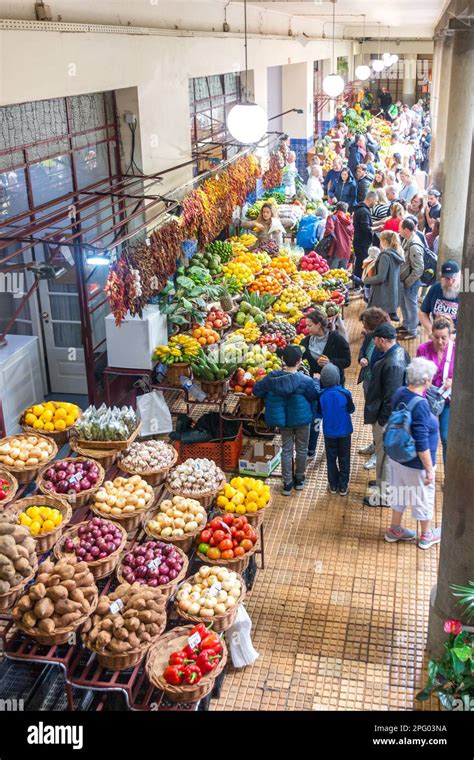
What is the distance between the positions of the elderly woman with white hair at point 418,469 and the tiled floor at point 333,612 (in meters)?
0.19

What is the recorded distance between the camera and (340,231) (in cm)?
1241

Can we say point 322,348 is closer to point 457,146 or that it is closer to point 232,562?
point 232,562

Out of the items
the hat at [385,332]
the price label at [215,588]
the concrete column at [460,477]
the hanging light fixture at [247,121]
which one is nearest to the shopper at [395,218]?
the hanging light fixture at [247,121]

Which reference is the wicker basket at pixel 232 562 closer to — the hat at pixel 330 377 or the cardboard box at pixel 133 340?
the hat at pixel 330 377

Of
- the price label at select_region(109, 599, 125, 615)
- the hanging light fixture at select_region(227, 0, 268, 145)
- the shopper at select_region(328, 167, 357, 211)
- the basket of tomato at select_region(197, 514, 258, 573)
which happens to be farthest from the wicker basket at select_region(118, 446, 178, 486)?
the shopper at select_region(328, 167, 357, 211)

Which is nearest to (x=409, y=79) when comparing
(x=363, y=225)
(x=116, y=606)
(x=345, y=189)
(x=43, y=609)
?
(x=345, y=189)

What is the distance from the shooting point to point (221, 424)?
7.85 m

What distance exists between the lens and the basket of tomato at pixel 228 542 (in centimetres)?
573

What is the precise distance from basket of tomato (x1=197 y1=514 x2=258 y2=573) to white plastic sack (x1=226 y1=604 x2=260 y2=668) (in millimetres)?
382

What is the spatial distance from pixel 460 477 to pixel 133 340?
177 inches

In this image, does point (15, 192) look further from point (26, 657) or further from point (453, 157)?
point (453, 157)

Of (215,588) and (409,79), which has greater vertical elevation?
(409,79)

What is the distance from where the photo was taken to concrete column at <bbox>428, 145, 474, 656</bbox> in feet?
15.0

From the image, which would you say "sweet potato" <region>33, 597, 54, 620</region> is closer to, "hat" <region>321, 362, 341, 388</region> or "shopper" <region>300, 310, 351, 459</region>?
"hat" <region>321, 362, 341, 388</region>
